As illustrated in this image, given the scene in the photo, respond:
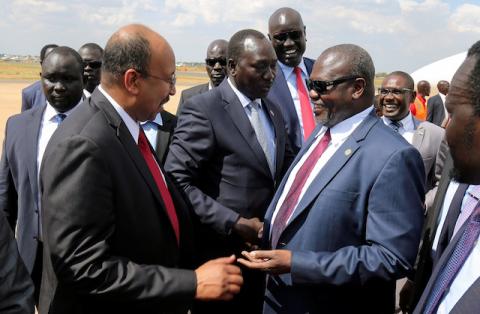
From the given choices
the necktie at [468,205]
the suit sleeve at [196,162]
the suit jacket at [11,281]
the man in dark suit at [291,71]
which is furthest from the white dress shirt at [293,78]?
the suit jacket at [11,281]

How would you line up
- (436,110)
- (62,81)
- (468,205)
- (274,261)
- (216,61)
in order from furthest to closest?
(436,110) < (216,61) < (62,81) < (274,261) < (468,205)

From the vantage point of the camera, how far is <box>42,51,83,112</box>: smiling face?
13.5ft

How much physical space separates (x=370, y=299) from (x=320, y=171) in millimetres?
737

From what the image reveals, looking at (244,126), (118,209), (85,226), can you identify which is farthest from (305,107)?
(85,226)

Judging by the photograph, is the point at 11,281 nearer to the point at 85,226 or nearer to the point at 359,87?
the point at 85,226

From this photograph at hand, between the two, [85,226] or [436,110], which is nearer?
[85,226]

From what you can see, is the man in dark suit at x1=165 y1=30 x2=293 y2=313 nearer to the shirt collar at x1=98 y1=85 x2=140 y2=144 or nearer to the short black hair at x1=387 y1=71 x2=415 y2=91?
the shirt collar at x1=98 y1=85 x2=140 y2=144

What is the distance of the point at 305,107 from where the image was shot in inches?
182

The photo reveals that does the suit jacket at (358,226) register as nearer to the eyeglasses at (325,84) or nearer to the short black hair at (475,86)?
the eyeglasses at (325,84)

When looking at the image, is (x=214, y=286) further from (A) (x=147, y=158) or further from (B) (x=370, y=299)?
(B) (x=370, y=299)

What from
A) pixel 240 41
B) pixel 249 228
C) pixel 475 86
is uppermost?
pixel 240 41

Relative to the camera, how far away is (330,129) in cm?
279

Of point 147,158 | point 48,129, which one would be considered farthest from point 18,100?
point 147,158

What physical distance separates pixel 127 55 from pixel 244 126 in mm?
1420
